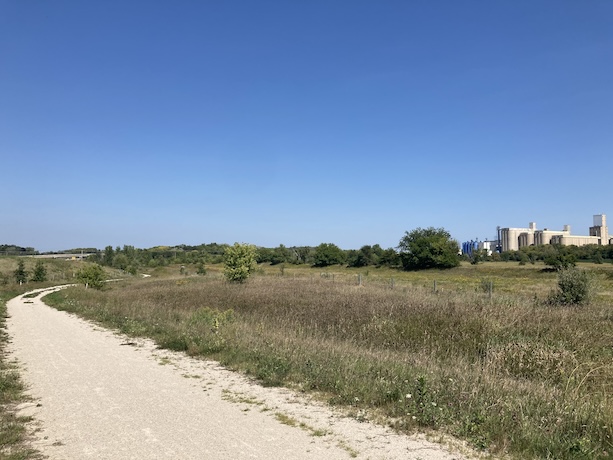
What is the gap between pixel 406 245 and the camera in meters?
92.8

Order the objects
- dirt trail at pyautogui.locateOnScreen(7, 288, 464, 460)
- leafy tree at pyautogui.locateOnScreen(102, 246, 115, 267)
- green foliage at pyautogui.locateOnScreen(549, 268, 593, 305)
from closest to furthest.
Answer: dirt trail at pyautogui.locateOnScreen(7, 288, 464, 460) → green foliage at pyautogui.locateOnScreen(549, 268, 593, 305) → leafy tree at pyautogui.locateOnScreen(102, 246, 115, 267)

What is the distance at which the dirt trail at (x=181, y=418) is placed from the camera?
4809mm

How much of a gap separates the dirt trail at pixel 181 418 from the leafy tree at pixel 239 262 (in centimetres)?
2611

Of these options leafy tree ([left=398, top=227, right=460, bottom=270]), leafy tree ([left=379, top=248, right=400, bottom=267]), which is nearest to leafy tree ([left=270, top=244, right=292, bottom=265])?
leafy tree ([left=379, top=248, right=400, bottom=267])

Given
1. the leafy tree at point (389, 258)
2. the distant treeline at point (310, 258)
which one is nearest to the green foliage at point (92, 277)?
the distant treeline at point (310, 258)

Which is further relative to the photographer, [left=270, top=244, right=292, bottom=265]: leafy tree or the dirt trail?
[left=270, top=244, right=292, bottom=265]: leafy tree

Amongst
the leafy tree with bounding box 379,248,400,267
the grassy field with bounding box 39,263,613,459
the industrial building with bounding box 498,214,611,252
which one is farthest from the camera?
the industrial building with bounding box 498,214,611,252

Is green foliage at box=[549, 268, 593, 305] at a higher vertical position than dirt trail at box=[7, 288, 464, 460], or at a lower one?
higher

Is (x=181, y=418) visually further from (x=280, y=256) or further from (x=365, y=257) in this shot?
(x=280, y=256)

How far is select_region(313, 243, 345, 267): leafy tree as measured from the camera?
3999 inches

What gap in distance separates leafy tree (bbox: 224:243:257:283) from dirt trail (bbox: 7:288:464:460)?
85.7 ft

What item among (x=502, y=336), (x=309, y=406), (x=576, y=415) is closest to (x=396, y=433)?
(x=309, y=406)

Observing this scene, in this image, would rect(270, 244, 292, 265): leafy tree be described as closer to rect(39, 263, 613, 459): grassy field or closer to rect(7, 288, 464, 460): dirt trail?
rect(39, 263, 613, 459): grassy field

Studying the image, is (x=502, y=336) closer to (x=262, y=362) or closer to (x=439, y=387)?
(x=439, y=387)
